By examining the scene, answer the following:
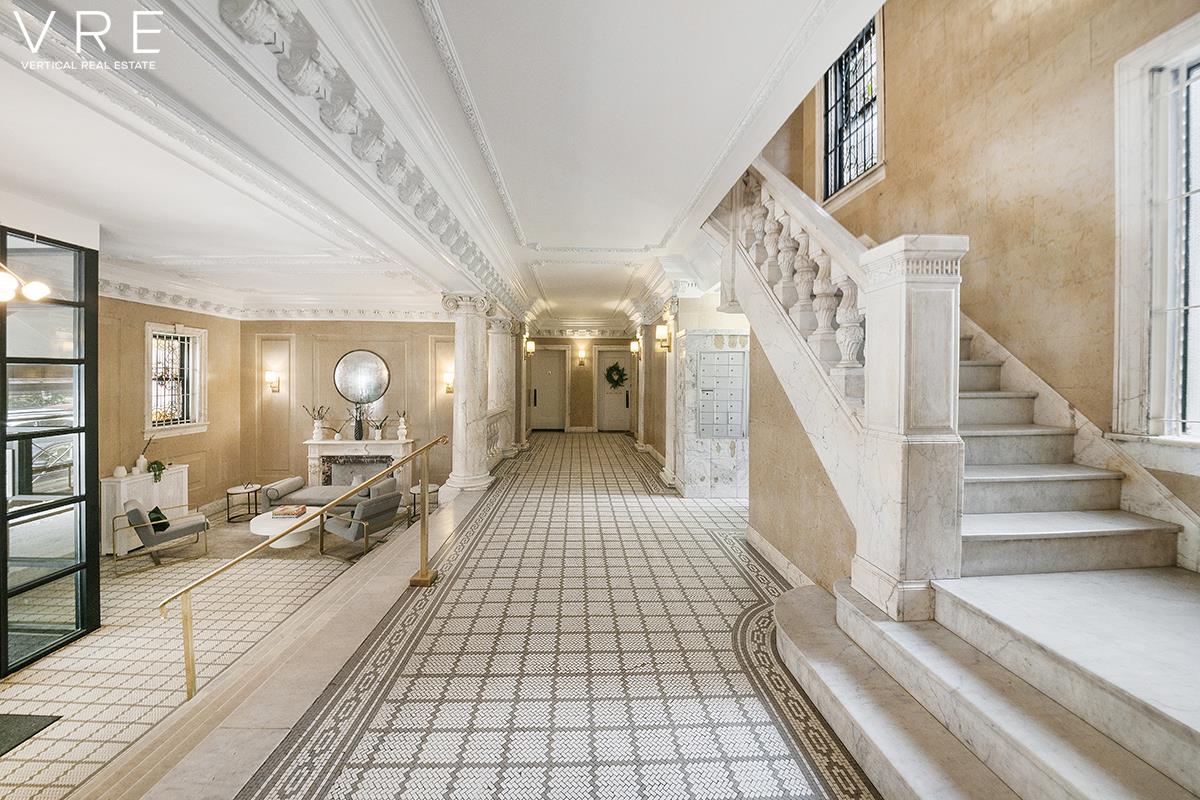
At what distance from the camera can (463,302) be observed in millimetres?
7223

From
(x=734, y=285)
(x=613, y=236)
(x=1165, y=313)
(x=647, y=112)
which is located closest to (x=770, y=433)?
(x=734, y=285)

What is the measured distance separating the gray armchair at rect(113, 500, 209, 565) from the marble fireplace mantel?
8.05ft

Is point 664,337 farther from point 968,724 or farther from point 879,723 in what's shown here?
point 968,724

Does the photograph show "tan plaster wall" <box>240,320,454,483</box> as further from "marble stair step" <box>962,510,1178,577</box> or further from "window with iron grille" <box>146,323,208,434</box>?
"marble stair step" <box>962,510,1178,577</box>

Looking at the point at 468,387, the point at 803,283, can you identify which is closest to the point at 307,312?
the point at 468,387

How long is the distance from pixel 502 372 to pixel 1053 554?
8962mm

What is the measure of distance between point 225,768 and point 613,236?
5.58 meters

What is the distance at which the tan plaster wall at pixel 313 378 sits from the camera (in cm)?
959

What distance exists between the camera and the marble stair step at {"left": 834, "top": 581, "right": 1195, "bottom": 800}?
1348 millimetres

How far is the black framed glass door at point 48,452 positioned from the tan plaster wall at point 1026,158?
22.1 feet

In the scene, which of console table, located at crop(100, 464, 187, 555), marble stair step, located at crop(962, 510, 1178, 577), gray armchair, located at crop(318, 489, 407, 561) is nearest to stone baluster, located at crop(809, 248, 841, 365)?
marble stair step, located at crop(962, 510, 1178, 577)

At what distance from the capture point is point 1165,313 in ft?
8.14

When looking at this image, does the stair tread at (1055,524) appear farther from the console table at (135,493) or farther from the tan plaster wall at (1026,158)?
the console table at (135,493)

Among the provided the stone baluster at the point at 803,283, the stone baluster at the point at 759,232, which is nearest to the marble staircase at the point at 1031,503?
the stone baluster at the point at 803,283
